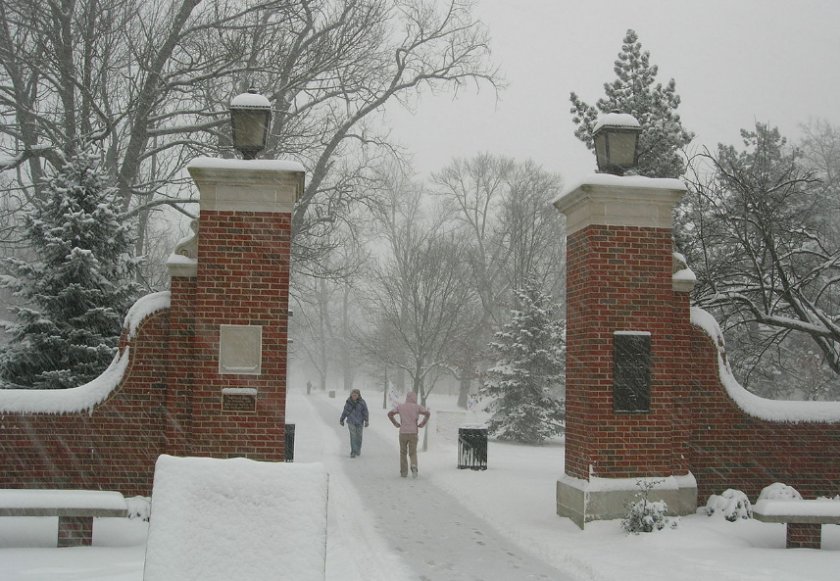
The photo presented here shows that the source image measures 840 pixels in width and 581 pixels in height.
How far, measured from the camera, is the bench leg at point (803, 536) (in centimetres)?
831

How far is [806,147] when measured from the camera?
3975cm

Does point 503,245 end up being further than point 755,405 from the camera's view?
Yes

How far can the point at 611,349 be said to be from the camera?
31.0 feet

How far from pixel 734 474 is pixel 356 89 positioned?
15.9 metres

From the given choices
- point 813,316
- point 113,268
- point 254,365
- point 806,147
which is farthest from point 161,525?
point 806,147

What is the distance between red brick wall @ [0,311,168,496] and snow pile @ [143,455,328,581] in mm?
4401

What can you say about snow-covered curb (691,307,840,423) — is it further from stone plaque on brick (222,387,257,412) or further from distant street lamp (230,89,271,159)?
distant street lamp (230,89,271,159)

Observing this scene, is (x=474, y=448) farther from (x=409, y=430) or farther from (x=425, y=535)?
(x=425, y=535)

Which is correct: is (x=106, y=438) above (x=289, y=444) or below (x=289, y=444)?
above

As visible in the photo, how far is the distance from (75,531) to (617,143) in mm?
7448

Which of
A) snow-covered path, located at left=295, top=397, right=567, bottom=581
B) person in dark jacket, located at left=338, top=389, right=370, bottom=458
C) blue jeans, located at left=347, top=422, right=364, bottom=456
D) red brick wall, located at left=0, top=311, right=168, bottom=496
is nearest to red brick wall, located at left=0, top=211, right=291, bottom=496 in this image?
red brick wall, located at left=0, top=311, right=168, bottom=496

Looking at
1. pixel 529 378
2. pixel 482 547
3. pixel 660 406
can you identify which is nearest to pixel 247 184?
pixel 482 547

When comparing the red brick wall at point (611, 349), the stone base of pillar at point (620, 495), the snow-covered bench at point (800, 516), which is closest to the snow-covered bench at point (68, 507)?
the stone base of pillar at point (620, 495)

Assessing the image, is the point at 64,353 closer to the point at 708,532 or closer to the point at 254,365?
the point at 254,365
